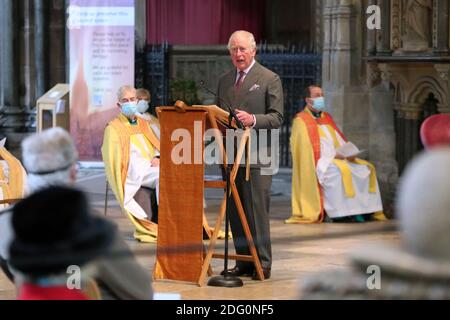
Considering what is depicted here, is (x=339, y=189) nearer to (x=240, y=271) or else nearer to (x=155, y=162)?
(x=155, y=162)

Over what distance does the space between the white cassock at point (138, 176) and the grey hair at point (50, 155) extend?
180 inches

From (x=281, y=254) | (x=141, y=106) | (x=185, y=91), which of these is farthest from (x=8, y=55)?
(x=281, y=254)

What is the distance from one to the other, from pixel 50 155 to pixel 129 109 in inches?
195

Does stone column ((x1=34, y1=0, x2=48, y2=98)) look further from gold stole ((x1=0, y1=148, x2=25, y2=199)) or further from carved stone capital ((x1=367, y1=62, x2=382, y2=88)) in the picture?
Result: gold stole ((x1=0, y1=148, x2=25, y2=199))

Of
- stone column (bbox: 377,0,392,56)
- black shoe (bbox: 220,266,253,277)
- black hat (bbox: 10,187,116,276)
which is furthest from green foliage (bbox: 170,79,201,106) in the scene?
black hat (bbox: 10,187,116,276)

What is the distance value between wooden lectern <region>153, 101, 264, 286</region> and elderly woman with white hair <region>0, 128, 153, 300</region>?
2435 mm

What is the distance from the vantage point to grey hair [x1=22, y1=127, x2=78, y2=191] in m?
4.05

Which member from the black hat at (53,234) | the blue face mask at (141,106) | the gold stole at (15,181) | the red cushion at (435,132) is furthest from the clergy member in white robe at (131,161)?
the black hat at (53,234)

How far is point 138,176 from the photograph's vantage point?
29.8ft

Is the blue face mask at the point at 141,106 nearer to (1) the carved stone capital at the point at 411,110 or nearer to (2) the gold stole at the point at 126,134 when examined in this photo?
(2) the gold stole at the point at 126,134

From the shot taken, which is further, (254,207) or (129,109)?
(129,109)

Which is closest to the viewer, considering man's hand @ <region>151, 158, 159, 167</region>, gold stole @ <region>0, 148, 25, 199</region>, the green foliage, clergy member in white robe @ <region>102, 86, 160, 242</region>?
gold stole @ <region>0, 148, 25, 199</region>

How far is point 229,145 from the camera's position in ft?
22.4

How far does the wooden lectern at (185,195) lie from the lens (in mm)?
6785
